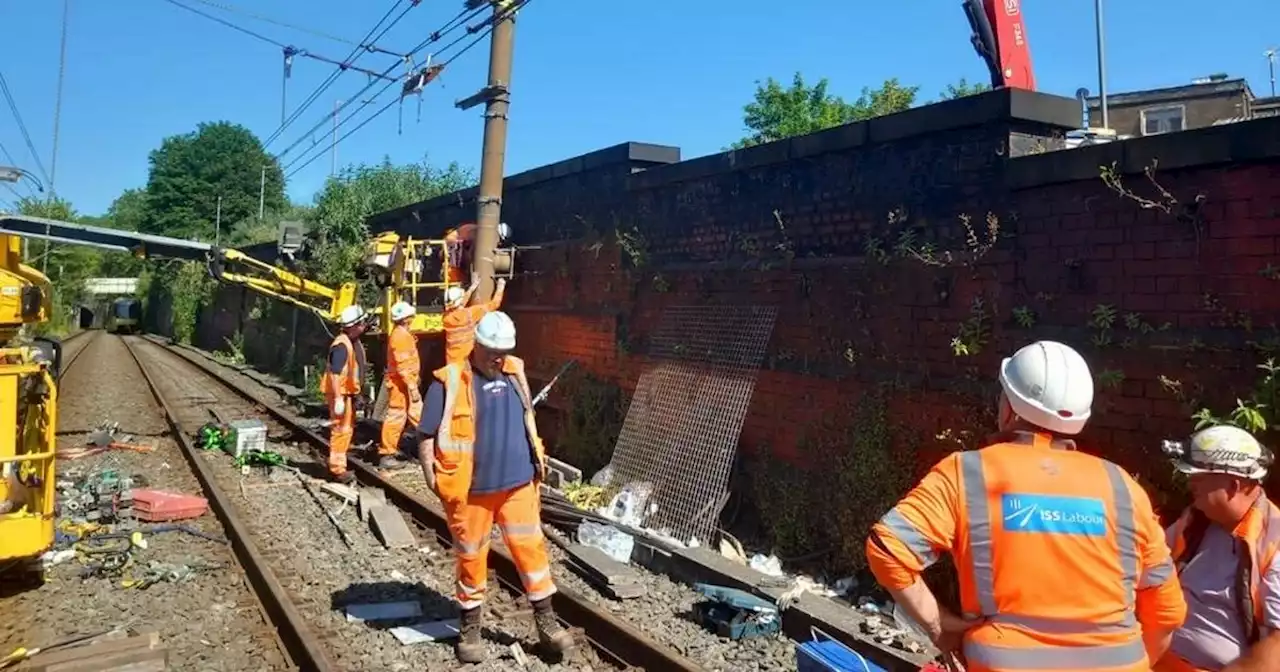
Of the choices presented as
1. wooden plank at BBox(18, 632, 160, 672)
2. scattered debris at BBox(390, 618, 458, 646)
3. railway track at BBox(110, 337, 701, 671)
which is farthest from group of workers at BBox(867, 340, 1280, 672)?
wooden plank at BBox(18, 632, 160, 672)

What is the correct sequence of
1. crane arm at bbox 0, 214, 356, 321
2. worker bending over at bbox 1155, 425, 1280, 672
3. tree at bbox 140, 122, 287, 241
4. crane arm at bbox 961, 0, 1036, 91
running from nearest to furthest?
1. worker bending over at bbox 1155, 425, 1280, 672
2. crane arm at bbox 961, 0, 1036, 91
3. crane arm at bbox 0, 214, 356, 321
4. tree at bbox 140, 122, 287, 241

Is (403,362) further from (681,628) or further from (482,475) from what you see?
(681,628)

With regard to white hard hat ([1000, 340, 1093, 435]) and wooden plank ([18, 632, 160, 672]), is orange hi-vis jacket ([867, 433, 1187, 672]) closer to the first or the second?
white hard hat ([1000, 340, 1093, 435])

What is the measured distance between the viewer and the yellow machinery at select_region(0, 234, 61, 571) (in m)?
6.07

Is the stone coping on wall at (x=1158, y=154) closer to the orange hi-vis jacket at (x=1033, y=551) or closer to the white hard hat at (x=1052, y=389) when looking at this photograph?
the white hard hat at (x=1052, y=389)

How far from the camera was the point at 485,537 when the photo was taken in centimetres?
546

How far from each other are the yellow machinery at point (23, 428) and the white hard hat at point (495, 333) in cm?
313

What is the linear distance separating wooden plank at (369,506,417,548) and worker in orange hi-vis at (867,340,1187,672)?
20.8 ft

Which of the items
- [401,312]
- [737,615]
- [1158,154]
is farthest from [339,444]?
[1158,154]

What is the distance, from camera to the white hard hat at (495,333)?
5.34 metres

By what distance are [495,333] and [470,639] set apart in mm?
1798

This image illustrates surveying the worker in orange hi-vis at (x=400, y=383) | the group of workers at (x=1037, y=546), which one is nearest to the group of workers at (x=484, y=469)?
the group of workers at (x=1037, y=546)

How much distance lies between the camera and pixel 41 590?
671cm

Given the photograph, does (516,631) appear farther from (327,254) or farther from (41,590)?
(327,254)
